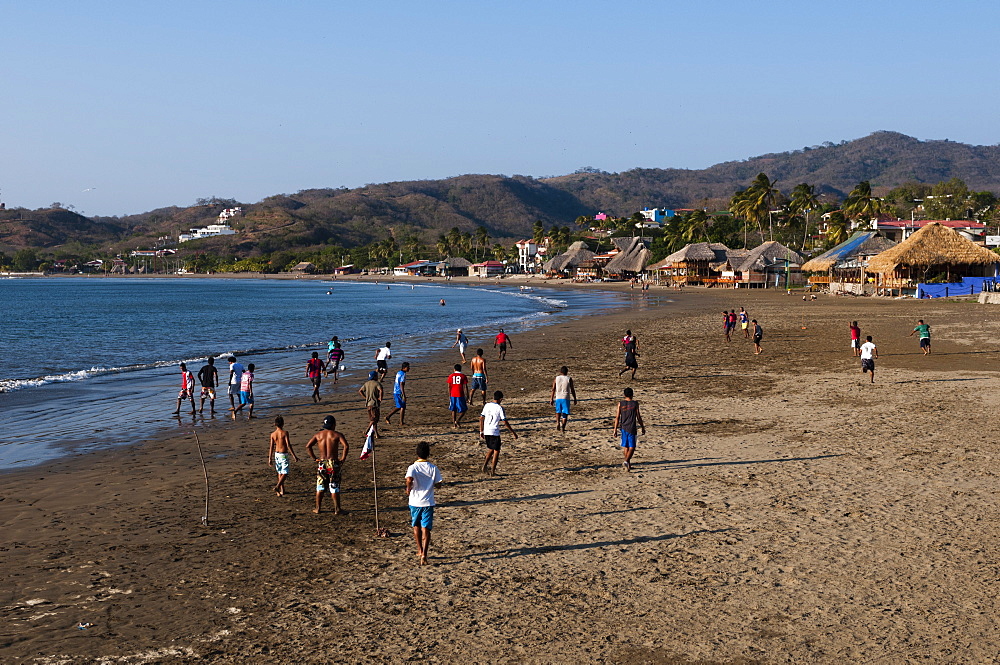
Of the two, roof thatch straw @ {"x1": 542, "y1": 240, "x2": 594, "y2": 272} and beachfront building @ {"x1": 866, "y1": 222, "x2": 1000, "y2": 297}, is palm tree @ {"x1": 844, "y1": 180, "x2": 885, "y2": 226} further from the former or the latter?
roof thatch straw @ {"x1": 542, "y1": 240, "x2": 594, "y2": 272}

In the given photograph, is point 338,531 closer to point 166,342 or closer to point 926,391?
point 926,391

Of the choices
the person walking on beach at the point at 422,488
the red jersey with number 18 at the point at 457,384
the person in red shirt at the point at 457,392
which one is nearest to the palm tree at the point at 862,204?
the person in red shirt at the point at 457,392

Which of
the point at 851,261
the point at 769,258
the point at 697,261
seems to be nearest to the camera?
the point at 851,261

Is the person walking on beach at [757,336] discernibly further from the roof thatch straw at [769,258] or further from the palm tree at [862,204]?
the palm tree at [862,204]

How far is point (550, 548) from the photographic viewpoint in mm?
9141

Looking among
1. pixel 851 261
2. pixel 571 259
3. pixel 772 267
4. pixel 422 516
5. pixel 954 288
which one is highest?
pixel 571 259

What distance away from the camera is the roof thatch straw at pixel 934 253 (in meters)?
55.8

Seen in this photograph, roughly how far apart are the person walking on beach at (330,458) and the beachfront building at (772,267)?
260ft

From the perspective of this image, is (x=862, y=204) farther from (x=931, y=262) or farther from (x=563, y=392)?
(x=563, y=392)

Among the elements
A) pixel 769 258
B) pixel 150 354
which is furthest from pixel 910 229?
pixel 150 354

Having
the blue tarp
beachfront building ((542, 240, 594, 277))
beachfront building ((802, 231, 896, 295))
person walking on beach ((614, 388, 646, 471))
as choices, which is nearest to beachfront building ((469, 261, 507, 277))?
beachfront building ((542, 240, 594, 277))

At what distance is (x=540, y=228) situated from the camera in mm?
171375

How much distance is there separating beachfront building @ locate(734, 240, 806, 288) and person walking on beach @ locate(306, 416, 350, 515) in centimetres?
7925

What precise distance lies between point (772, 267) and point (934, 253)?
89.3 ft
